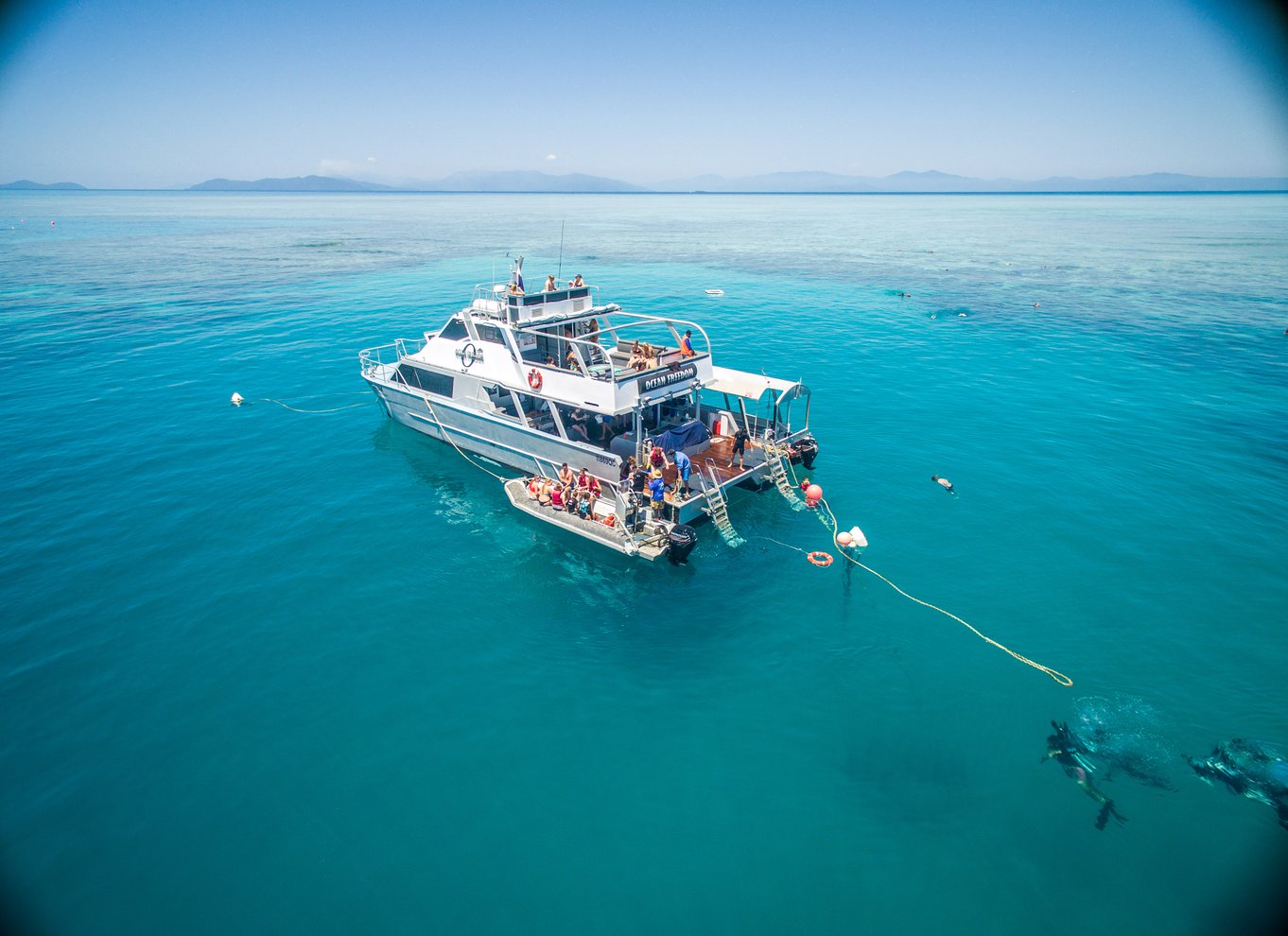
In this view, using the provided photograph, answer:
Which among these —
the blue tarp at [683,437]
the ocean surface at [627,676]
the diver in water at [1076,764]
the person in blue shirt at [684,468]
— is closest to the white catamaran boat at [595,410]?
the blue tarp at [683,437]

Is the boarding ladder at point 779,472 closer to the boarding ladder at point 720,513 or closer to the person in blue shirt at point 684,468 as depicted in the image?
the boarding ladder at point 720,513

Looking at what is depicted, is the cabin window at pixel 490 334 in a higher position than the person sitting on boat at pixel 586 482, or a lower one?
higher

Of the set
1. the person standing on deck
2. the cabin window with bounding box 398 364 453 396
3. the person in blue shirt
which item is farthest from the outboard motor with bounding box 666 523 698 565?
the cabin window with bounding box 398 364 453 396

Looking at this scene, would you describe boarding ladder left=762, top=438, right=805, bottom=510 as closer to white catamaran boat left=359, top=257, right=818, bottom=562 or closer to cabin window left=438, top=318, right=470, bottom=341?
white catamaran boat left=359, top=257, right=818, bottom=562

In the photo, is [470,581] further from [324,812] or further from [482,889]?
[482,889]

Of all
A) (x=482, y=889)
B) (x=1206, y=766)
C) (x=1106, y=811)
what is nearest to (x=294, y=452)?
(x=482, y=889)

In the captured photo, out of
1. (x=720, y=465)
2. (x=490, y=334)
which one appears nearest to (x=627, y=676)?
(x=720, y=465)
